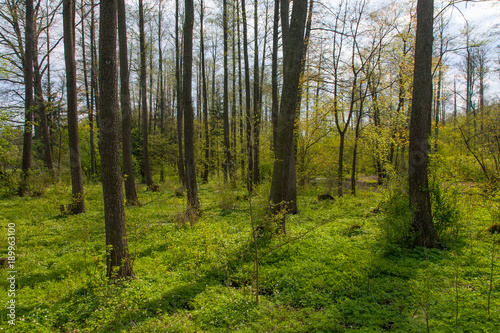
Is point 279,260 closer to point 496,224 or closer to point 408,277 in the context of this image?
point 408,277

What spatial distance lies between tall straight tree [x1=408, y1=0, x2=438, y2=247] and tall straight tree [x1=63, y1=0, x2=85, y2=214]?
908 cm

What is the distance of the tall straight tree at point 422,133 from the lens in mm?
4559

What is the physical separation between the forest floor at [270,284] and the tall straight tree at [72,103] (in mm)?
1777

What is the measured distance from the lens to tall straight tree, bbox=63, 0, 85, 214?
7.40m

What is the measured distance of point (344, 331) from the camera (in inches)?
101

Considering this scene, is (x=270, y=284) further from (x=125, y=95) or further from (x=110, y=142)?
(x=125, y=95)

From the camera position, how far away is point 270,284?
3.71m


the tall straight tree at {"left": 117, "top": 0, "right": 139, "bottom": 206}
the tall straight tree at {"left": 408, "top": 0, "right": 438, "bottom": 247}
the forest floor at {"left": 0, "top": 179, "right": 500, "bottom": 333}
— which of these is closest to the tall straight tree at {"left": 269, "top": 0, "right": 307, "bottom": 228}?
the forest floor at {"left": 0, "top": 179, "right": 500, "bottom": 333}

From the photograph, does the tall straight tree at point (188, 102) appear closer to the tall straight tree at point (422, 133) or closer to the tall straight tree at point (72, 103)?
the tall straight tree at point (72, 103)

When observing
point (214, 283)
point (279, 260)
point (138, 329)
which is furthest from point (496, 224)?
point (138, 329)

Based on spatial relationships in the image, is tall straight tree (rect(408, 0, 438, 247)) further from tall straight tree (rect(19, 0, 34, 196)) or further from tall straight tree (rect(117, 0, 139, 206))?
tall straight tree (rect(19, 0, 34, 196))

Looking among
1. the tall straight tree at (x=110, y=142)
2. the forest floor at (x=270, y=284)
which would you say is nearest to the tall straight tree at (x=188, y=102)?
the forest floor at (x=270, y=284)

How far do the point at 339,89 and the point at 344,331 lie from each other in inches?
397

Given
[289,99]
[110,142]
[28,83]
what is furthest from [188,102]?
[28,83]
